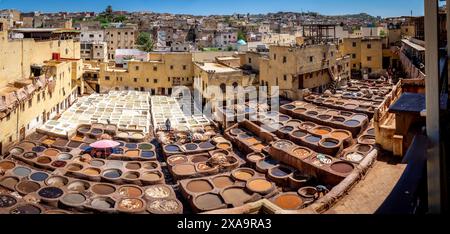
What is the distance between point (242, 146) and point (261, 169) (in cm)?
292

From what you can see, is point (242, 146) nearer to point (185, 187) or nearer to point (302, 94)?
point (185, 187)

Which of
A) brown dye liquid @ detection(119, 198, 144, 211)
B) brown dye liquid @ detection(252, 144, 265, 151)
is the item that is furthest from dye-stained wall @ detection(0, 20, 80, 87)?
brown dye liquid @ detection(252, 144, 265, 151)

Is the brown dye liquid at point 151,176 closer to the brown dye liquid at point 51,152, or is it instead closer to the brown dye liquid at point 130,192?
the brown dye liquid at point 130,192

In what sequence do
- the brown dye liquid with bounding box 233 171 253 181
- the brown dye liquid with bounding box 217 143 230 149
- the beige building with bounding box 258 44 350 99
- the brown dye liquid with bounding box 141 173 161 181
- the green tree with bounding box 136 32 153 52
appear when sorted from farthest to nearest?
the green tree with bounding box 136 32 153 52, the beige building with bounding box 258 44 350 99, the brown dye liquid with bounding box 217 143 230 149, the brown dye liquid with bounding box 141 173 161 181, the brown dye liquid with bounding box 233 171 253 181

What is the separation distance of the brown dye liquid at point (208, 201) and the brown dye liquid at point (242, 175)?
1548 mm

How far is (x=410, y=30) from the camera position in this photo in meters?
34.7

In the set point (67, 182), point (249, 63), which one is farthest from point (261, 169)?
point (249, 63)

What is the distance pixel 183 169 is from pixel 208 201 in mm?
2916

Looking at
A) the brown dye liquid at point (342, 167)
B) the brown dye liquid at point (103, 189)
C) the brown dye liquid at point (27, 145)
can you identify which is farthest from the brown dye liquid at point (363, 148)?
the brown dye liquid at point (27, 145)

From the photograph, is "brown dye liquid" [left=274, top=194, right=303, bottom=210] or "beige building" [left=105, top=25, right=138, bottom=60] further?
"beige building" [left=105, top=25, right=138, bottom=60]

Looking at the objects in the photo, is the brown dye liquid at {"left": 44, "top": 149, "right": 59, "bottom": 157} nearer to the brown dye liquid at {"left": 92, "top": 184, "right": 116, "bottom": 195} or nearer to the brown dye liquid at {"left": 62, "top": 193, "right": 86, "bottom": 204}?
the brown dye liquid at {"left": 92, "top": 184, "right": 116, "bottom": 195}

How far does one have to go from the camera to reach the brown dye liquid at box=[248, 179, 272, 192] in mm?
11922

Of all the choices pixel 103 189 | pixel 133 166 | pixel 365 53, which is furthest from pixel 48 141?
pixel 365 53

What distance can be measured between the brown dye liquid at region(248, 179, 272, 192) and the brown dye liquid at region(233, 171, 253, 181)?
0.50 metres
